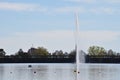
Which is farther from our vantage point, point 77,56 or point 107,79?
point 107,79

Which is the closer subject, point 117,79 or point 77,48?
point 77,48

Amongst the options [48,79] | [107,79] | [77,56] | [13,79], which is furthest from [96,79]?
[77,56]

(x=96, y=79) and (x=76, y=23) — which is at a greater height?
(x=76, y=23)

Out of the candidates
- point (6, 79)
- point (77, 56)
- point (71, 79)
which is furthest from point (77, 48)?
point (6, 79)

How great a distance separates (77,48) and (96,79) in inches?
1037

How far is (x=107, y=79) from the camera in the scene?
8669 cm

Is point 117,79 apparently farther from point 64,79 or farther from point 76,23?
point 76,23

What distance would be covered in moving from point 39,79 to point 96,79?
10007mm

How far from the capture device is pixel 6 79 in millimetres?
90000

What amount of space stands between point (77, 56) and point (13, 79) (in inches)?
1225

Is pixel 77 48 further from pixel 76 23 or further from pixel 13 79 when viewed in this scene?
pixel 13 79

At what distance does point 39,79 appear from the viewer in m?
90.6

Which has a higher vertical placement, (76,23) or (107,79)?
(76,23)

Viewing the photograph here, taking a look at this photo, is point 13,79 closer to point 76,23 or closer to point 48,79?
point 48,79
